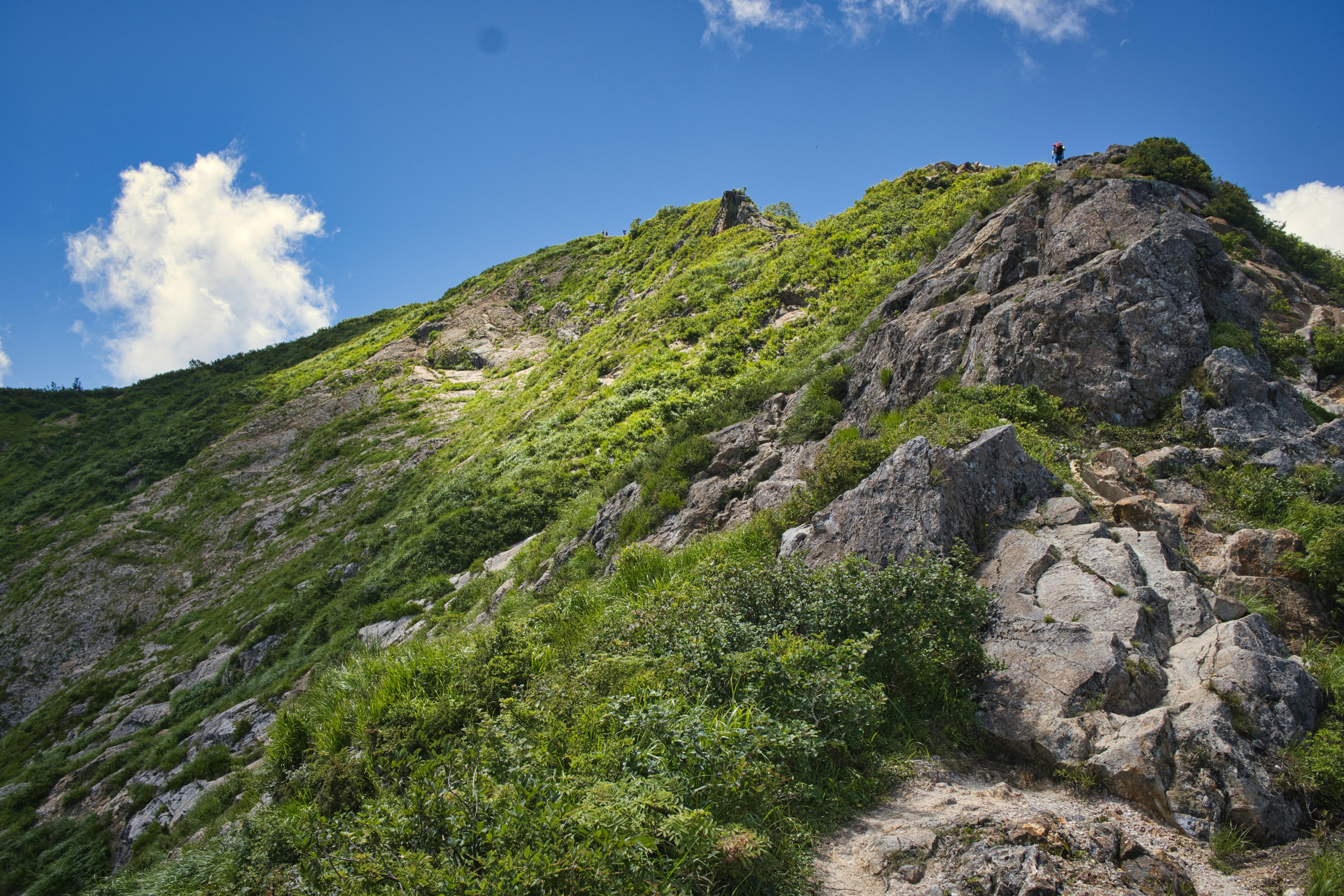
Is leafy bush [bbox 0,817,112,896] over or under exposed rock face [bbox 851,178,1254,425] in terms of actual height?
under

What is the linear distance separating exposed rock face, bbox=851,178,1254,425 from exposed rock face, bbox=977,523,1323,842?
3942 millimetres

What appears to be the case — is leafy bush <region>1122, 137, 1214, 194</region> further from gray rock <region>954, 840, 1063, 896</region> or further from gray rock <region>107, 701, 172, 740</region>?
gray rock <region>107, 701, 172, 740</region>

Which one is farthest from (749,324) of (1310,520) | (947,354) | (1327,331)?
(1310,520)

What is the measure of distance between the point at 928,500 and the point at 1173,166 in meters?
13.0

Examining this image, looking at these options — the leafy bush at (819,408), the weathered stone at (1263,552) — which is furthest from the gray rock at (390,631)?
the weathered stone at (1263,552)

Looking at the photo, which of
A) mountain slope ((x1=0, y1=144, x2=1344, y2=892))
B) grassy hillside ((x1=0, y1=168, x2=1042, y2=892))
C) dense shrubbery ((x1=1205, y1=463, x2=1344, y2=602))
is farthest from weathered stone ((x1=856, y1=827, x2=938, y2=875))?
dense shrubbery ((x1=1205, y1=463, x2=1344, y2=602))

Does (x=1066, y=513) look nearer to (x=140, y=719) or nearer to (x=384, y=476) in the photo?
(x=140, y=719)

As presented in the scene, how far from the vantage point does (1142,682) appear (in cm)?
511

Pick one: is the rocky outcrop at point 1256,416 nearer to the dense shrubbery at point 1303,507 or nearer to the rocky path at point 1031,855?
the dense shrubbery at point 1303,507

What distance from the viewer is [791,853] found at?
3844 mm

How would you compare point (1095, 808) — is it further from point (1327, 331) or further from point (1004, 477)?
point (1327, 331)

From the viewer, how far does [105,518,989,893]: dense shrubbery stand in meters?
3.47

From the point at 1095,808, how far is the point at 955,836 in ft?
4.41

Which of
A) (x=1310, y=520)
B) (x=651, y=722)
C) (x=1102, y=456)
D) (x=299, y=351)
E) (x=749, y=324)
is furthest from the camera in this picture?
(x=299, y=351)
